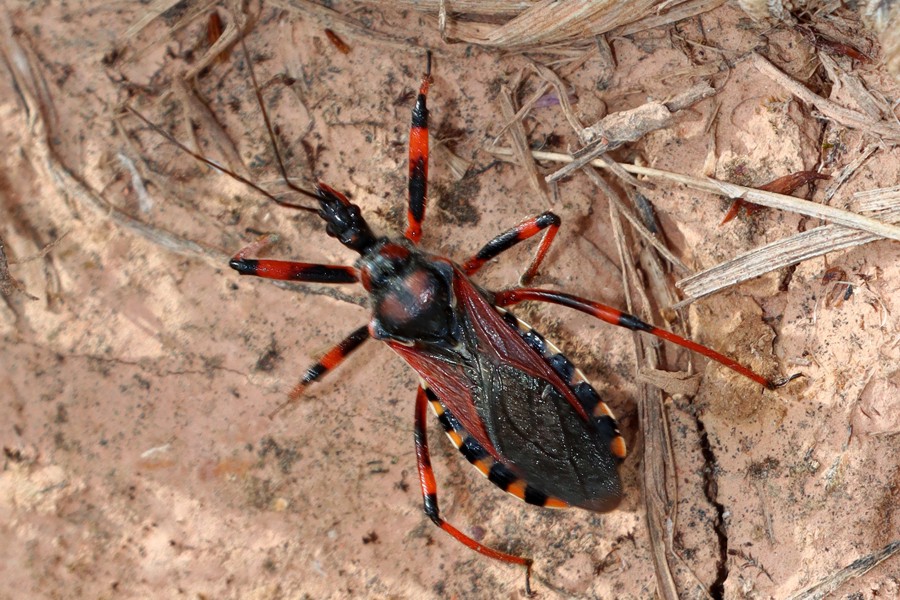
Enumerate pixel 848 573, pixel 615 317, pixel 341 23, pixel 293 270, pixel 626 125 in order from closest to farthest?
pixel 848 573
pixel 615 317
pixel 626 125
pixel 293 270
pixel 341 23

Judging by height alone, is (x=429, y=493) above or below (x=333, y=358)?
below

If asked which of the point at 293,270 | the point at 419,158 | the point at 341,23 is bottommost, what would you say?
the point at 293,270

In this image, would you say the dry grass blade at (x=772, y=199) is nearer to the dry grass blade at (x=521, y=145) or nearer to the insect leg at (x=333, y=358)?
the dry grass blade at (x=521, y=145)

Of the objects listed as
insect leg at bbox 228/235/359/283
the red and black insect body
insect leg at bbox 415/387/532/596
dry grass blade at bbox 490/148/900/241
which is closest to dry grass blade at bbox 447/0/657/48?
the red and black insect body

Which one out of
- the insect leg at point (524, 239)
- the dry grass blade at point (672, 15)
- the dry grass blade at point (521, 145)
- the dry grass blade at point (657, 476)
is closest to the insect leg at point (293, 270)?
the insect leg at point (524, 239)

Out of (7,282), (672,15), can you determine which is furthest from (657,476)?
(7,282)

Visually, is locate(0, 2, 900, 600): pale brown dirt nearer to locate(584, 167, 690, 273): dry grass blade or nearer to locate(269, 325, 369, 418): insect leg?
locate(584, 167, 690, 273): dry grass blade

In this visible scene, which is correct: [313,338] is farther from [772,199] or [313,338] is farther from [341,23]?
[772,199]
